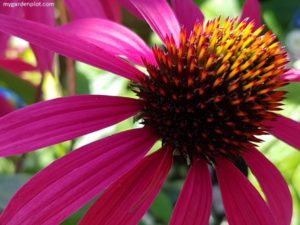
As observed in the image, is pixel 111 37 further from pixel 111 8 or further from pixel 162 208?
pixel 162 208

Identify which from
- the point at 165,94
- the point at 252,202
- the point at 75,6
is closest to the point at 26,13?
the point at 75,6

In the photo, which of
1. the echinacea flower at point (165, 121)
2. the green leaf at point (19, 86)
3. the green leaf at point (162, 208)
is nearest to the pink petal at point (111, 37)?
the echinacea flower at point (165, 121)

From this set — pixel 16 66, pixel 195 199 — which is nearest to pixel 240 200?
pixel 195 199

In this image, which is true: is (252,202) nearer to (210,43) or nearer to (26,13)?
(210,43)

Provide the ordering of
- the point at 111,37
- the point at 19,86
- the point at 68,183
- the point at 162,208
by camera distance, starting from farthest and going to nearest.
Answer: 1. the point at 19,86
2. the point at 162,208
3. the point at 111,37
4. the point at 68,183

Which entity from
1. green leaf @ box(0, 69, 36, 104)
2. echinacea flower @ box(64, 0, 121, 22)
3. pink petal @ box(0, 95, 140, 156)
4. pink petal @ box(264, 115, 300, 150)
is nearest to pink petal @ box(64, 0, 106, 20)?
echinacea flower @ box(64, 0, 121, 22)

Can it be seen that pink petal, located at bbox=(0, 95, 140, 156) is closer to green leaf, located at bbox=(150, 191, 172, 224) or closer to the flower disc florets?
the flower disc florets

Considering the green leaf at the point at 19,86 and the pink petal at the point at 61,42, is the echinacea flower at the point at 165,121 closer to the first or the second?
the pink petal at the point at 61,42
